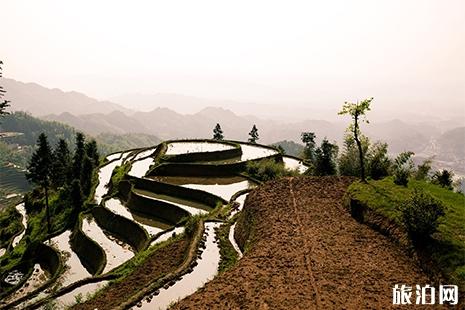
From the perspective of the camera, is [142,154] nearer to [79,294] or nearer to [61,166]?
[61,166]

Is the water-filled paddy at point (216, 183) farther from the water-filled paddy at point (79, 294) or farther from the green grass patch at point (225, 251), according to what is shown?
the water-filled paddy at point (79, 294)

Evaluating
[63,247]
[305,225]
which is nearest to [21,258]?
[63,247]

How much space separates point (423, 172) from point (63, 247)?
2954cm

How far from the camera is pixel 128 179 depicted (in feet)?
121

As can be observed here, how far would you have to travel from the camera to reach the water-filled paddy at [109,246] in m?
23.1

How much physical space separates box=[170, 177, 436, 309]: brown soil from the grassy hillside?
91cm

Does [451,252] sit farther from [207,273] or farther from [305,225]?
[207,273]

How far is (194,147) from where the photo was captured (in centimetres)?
5169

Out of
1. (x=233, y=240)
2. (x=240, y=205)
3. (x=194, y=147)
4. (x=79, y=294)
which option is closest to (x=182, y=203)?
(x=240, y=205)

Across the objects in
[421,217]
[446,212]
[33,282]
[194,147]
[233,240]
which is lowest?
[33,282]

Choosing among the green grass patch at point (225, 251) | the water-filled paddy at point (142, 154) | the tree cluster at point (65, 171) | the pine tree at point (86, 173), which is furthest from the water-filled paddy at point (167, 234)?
the water-filled paddy at point (142, 154)

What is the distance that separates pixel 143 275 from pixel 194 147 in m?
35.5

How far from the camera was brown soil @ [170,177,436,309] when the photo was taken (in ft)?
36.9

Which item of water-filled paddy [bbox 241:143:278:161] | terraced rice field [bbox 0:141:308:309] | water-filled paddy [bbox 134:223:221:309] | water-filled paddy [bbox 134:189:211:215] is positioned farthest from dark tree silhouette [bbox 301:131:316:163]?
water-filled paddy [bbox 134:223:221:309]
